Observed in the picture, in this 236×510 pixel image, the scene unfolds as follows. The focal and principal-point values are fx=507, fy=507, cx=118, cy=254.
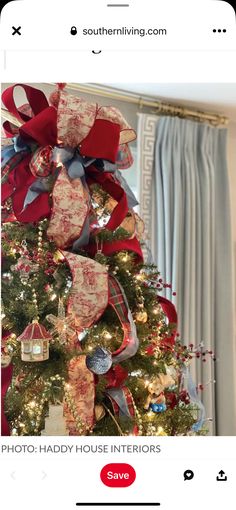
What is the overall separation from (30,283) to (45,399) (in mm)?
113

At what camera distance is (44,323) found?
510 millimetres

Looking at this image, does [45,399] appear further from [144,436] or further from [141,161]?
[141,161]

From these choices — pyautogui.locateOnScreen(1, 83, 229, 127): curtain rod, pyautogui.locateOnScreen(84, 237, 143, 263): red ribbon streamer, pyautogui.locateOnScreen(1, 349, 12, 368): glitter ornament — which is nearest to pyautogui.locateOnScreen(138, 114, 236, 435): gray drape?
pyautogui.locateOnScreen(1, 83, 229, 127): curtain rod

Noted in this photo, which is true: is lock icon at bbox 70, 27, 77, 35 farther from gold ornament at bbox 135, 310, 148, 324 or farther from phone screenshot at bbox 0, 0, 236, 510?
gold ornament at bbox 135, 310, 148, 324

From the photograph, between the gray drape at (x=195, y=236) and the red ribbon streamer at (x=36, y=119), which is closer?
the red ribbon streamer at (x=36, y=119)

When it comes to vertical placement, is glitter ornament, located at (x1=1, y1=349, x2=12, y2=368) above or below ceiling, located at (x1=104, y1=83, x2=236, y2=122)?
below

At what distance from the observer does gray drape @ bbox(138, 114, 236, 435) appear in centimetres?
148

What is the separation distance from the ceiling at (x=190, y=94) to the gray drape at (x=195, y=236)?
0.06 m

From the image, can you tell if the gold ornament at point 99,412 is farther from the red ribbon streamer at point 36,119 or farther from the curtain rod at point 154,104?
the curtain rod at point 154,104

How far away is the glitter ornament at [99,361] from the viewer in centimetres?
49
